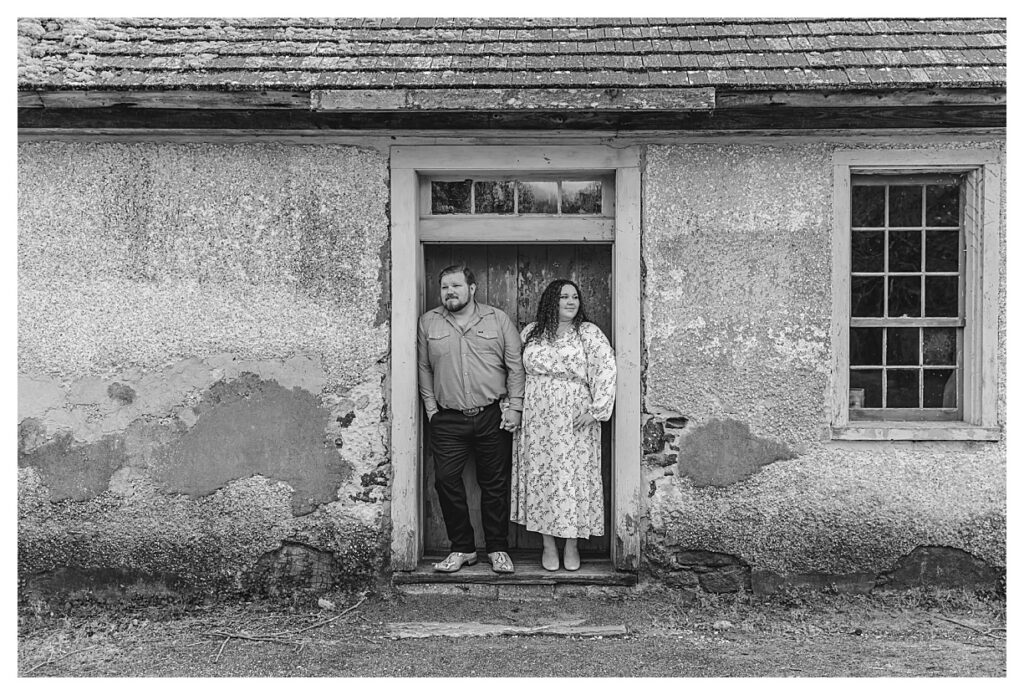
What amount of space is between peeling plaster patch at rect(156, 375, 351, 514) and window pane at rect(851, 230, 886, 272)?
364 cm

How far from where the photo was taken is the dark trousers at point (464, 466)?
5.41 m

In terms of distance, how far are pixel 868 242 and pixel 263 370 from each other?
3943mm

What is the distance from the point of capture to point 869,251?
539cm

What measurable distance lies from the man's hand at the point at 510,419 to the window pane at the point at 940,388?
2.65m

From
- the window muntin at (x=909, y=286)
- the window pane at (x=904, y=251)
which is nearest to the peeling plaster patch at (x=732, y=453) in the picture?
the window muntin at (x=909, y=286)

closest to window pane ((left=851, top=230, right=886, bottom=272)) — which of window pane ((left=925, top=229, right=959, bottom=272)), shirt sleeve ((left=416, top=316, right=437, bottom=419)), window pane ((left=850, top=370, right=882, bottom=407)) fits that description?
window pane ((left=925, top=229, right=959, bottom=272))

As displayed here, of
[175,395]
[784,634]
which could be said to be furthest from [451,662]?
[175,395]

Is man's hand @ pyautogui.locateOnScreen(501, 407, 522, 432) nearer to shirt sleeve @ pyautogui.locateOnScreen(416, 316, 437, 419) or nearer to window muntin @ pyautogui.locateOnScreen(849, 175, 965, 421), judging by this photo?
shirt sleeve @ pyautogui.locateOnScreen(416, 316, 437, 419)

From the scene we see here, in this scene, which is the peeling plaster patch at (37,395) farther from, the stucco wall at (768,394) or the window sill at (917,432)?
Answer: the window sill at (917,432)

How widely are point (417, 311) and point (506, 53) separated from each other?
5.64ft

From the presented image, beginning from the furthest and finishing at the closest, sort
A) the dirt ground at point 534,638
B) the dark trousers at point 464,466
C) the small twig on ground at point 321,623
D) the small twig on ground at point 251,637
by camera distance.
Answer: the dark trousers at point 464,466
the small twig on ground at point 321,623
the small twig on ground at point 251,637
the dirt ground at point 534,638

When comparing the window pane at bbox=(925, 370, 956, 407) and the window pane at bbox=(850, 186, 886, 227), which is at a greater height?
the window pane at bbox=(850, 186, 886, 227)

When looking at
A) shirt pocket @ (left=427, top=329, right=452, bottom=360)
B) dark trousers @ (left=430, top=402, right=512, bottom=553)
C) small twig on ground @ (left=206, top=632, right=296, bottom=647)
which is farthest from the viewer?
dark trousers @ (left=430, top=402, right=512, bottom=553)

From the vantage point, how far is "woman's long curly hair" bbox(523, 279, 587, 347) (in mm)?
Answer: 5371
